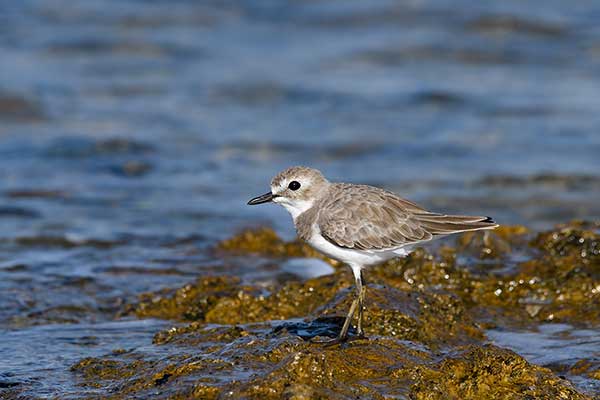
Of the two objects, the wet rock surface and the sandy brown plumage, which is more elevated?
the sandy brown plumage

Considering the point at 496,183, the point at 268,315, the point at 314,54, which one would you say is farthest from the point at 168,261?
the point at 314,54

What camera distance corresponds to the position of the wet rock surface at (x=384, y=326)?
16.8ft

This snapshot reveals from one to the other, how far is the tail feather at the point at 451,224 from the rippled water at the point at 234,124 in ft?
7.83

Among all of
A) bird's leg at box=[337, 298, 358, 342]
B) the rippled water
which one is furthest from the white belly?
the rippled water

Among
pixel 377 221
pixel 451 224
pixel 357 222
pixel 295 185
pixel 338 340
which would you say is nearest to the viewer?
pixel 338 340

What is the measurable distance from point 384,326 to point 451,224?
0.82 m

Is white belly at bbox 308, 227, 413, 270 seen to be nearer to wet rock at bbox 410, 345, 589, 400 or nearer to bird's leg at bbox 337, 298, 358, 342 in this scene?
bird's leg at bbox 337, 298, 358, 342

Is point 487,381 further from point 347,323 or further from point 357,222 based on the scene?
point 357,222

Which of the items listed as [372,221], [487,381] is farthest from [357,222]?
[487,381]

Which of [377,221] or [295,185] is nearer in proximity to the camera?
[377,221]

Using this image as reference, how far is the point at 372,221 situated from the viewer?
6.14 m

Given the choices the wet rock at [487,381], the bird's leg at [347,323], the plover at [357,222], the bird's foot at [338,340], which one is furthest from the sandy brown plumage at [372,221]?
the wet rock at [487,381]

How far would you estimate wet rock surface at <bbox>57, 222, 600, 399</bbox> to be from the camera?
511 cm

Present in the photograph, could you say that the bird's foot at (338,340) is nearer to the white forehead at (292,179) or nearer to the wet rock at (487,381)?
the wet rock at (487,381)
